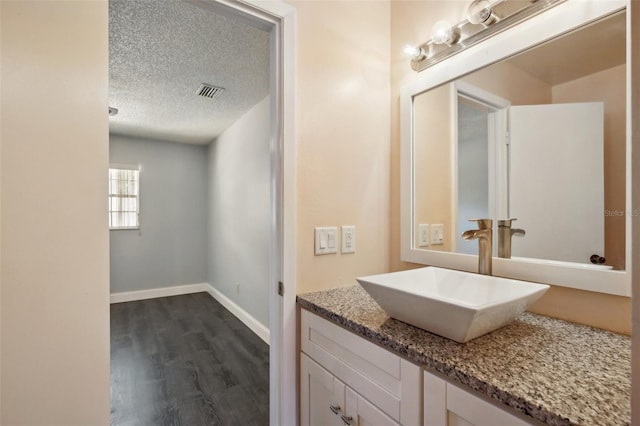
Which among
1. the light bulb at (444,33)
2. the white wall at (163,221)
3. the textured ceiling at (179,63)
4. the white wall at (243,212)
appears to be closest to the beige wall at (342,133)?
the light bulb at (444,33)

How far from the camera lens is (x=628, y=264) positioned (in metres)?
0.88

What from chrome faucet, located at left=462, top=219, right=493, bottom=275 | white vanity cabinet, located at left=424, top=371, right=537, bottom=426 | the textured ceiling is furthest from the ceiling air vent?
white vanity cabinet, located at left=424, top=371, right=537, bottom=426

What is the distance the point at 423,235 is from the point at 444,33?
0.90 metres

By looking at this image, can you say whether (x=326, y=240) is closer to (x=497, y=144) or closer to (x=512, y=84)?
(x=497, y=144)

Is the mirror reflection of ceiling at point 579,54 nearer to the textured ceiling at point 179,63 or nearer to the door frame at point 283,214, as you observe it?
the door frame at point 283,214

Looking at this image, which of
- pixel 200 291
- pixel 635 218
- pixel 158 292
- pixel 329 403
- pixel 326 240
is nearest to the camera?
pixel 635 218

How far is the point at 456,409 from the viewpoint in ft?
2.29

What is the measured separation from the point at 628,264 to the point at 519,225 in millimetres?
324

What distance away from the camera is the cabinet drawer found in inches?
31.6

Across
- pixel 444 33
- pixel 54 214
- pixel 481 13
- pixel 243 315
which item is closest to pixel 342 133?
pixel 444 33

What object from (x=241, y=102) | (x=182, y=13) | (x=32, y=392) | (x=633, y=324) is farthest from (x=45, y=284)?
(x=241, y=102)

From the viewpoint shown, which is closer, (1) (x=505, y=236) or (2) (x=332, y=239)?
(1) (x=505, y=236)

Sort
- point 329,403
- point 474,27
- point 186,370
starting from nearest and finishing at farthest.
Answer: point 329,403 → point 474,27 → point 186,370

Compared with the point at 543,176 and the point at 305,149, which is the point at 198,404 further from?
the point at 543,176
